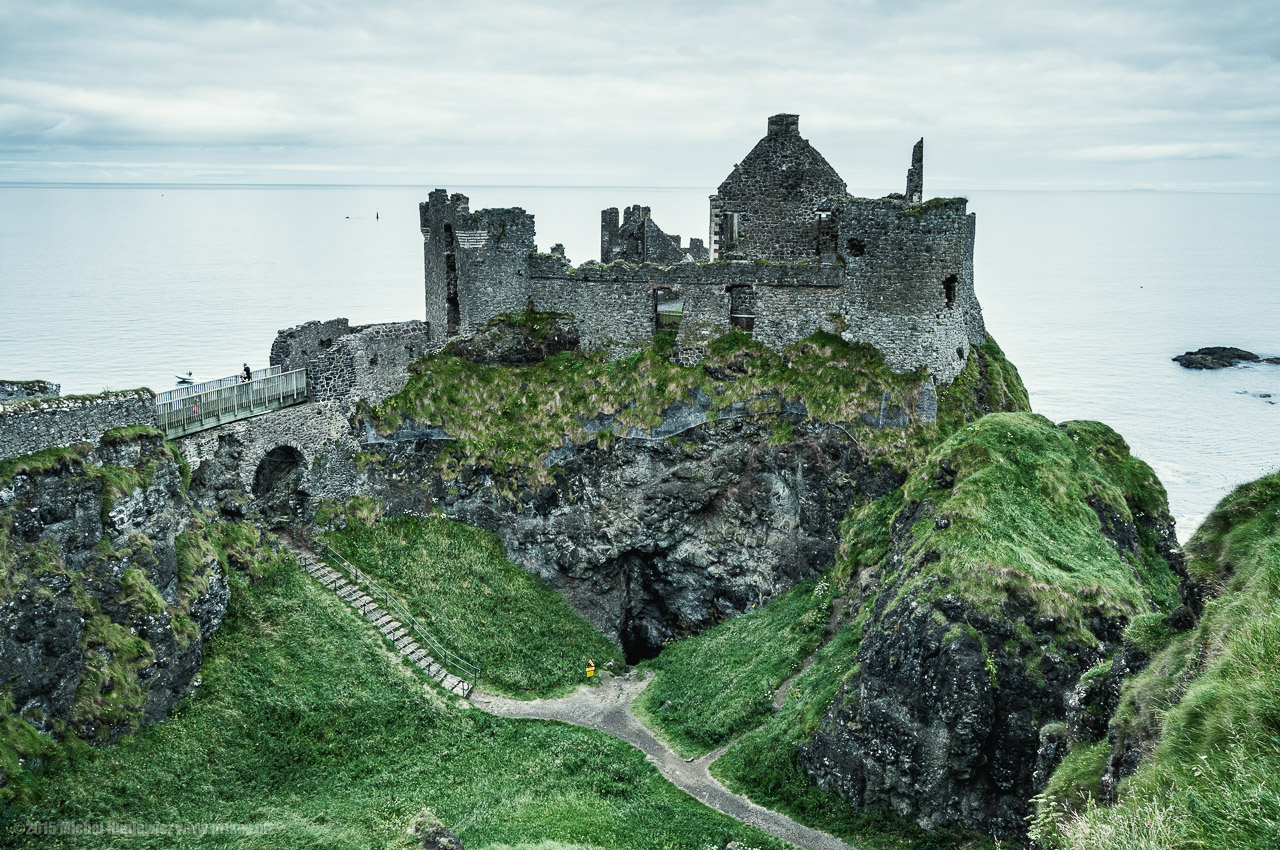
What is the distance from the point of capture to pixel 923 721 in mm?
24516

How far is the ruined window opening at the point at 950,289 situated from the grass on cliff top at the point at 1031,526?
6419 millimetres

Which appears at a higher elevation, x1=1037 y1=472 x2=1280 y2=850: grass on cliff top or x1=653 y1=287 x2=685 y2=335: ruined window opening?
x1=653 y1=287 x2=685 y2=335: ruined window opening

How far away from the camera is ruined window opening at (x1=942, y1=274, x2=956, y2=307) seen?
37578 mm

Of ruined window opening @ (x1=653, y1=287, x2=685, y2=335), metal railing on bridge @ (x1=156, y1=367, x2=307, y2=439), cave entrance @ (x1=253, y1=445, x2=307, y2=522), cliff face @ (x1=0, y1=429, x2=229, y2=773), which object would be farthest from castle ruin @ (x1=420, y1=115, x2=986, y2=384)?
cliff face @ (x1=0, y1=429, x2=229, y2=773)

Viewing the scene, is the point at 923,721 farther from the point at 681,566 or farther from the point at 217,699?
the point at 217,699

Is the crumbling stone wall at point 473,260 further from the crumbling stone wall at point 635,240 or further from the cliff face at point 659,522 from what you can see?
the cliff face at point 659,522

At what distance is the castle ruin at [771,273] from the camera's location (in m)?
37.6

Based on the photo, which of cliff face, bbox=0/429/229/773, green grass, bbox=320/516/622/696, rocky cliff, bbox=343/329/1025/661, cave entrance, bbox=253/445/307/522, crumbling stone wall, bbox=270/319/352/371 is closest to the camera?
cliff face, bbox=0/429/229/773

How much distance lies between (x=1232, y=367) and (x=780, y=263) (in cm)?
6549

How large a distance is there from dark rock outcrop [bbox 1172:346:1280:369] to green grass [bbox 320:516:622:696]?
70382mm

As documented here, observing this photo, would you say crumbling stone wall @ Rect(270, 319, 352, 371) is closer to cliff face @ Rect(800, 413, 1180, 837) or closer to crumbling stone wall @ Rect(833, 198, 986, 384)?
crumbling stone wall @ Rect(833, 198, 986, 384)

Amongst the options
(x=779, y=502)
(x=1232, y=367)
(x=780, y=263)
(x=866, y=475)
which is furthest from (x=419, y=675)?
(x=1232, y=367)

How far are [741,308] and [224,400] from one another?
21616mm

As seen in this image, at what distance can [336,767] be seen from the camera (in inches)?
1111
